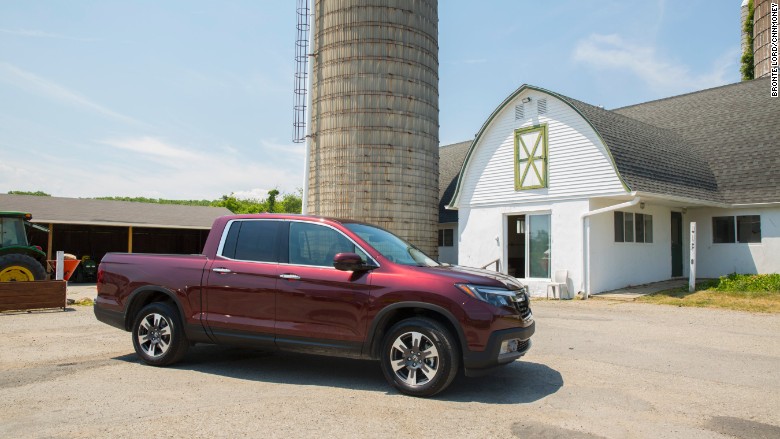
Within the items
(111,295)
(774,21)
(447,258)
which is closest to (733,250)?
(447,258)

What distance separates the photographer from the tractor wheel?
13891 millimetres

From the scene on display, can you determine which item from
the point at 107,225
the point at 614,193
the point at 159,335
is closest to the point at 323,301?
the point at 159,335

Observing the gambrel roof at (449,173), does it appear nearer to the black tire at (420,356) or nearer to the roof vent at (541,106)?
the roof vent at (541,106)

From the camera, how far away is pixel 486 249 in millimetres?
18625

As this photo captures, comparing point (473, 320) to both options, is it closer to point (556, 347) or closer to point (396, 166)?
point (556, 347)

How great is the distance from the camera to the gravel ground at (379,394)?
4602 millimetres

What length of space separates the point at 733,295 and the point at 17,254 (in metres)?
18.8

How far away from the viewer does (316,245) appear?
6387mm

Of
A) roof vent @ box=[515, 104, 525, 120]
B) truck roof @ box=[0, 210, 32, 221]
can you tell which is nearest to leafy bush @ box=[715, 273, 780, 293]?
roof vent @ box=[515, 104, 525, 120]

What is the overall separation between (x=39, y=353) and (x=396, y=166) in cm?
1431

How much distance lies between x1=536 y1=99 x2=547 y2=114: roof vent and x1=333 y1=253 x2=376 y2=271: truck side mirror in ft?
42.7

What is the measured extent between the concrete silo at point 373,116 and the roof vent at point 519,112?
438 centimetres

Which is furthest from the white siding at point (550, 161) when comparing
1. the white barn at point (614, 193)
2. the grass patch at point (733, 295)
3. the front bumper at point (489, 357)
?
the front bumper at point (489, 357)

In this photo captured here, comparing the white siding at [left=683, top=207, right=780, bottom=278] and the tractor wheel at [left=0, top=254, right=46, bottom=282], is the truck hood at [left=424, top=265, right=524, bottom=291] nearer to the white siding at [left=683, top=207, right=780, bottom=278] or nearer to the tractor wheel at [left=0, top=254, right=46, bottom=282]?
the tractor wheel at [left=0, top=254, right=46, bottom=282]
